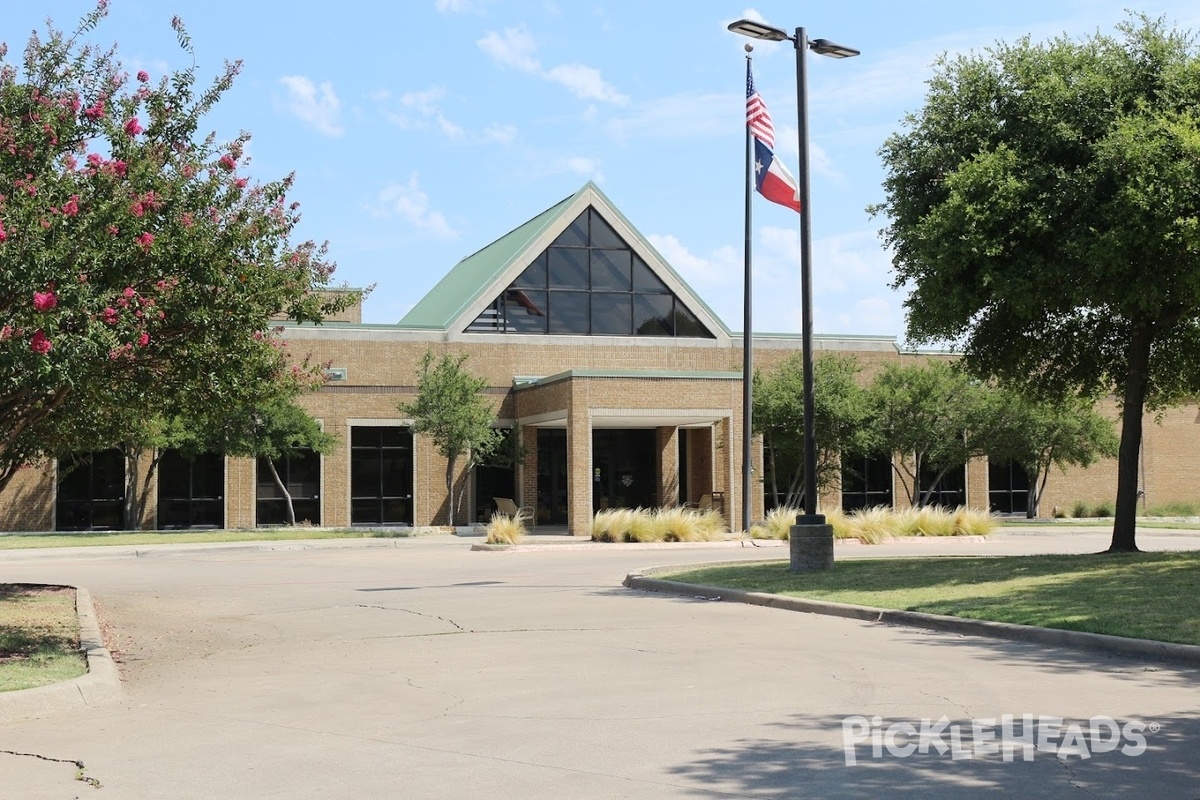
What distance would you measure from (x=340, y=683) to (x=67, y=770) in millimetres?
3134

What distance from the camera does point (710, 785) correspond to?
6.31m

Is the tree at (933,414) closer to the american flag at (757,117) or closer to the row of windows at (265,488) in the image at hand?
the row of windows at (265,488)

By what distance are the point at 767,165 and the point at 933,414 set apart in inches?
749

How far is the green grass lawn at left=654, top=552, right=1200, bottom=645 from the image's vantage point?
1220 centimetres

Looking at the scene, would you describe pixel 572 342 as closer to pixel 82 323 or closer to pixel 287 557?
pixel 287 557

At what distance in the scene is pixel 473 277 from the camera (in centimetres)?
4862

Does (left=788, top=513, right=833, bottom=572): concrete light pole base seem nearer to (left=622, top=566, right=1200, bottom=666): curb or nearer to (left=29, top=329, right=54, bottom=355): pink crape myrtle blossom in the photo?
(left=622, top=566, right=1200, bottom=666): curb

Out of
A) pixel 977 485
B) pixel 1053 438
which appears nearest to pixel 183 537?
pixel 1053 438

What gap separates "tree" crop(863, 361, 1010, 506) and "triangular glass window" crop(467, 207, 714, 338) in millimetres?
8661

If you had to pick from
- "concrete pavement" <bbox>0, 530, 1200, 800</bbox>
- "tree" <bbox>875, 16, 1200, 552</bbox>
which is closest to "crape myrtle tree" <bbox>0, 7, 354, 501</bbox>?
"concrete pavement" <bbox>0, 530, 1200, 800</bbox>

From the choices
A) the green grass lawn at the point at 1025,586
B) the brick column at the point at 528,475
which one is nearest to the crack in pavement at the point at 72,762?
the green grass lawn at the point at 1025,586

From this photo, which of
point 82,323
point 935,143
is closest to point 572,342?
point 935,143

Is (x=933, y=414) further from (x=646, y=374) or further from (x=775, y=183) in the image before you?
(x=775, y=183)

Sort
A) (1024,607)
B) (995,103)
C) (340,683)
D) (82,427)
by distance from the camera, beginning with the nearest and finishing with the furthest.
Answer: (340,683) → (1024,607) → (82,427) → (995,103)
